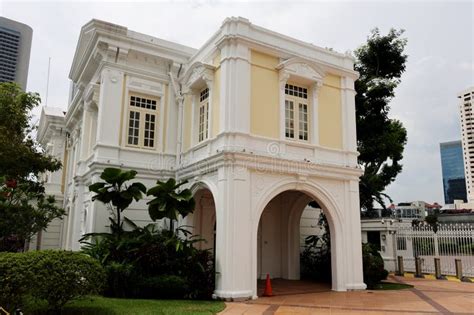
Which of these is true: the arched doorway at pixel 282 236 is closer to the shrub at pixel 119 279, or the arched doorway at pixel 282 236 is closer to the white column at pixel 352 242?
the white column at pixel 352 242

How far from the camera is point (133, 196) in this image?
37.3ft

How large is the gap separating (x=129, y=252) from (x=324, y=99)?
7570mm

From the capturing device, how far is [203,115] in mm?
13211

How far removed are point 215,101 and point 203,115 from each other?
138 centimetres

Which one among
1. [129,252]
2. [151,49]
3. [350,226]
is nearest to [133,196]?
[129,252]

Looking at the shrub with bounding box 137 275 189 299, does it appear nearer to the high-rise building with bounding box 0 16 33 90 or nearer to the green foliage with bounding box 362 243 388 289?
the green foliage with bounding box 362 243 388 289

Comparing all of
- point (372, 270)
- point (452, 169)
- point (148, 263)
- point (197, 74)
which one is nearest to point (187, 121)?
point (197, 74)

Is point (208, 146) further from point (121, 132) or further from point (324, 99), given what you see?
point (324, 99)

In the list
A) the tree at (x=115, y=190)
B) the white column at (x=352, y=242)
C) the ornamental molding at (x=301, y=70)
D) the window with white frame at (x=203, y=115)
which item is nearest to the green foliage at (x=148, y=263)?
the tree at (x=115, y=190)

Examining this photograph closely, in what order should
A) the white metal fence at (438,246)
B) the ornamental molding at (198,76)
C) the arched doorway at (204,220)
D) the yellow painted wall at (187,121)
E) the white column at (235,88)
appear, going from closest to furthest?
the white column at (235,88) < the ornamental molding at (198,76) < the arched doorway at (204,220) < the yellow painted wall at (187,121) < the white metal fence at (438,246)

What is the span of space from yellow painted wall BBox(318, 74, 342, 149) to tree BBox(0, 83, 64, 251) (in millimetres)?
9614

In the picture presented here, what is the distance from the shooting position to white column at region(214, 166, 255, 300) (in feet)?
33.3

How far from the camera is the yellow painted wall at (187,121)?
1362 cm

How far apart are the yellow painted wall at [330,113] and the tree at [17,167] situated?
9614 millimetres
